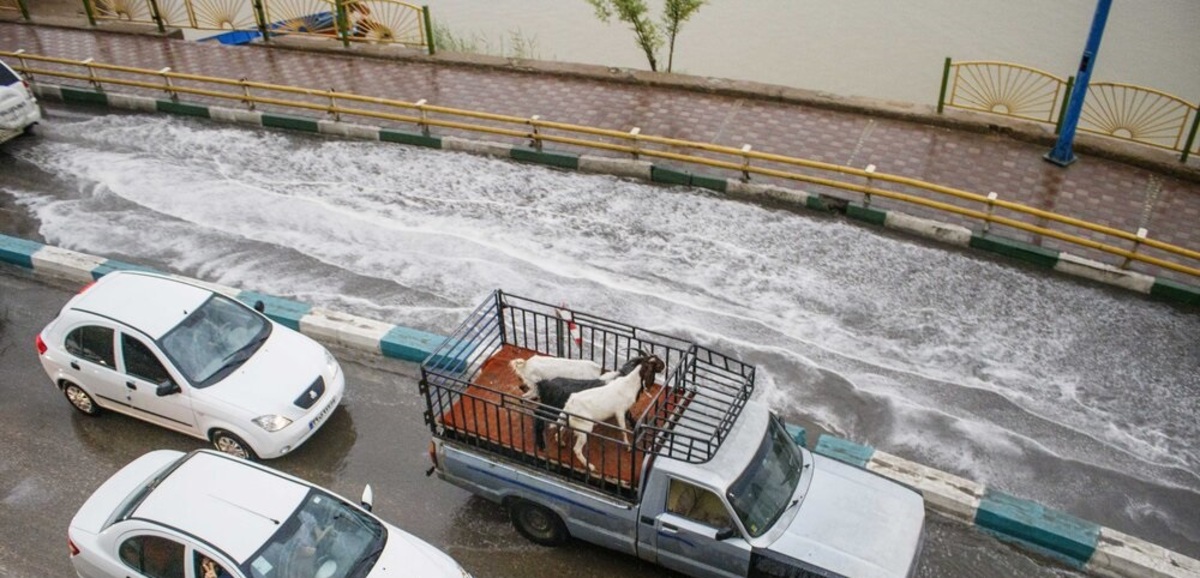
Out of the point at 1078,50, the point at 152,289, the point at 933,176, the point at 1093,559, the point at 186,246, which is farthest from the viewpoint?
the point at 1078,50

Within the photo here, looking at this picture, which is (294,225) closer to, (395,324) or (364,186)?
(364,186)

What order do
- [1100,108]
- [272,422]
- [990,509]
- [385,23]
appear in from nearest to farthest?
[990,509]
[272,422]
[1100,108]
[385,23]

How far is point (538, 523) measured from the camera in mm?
8094

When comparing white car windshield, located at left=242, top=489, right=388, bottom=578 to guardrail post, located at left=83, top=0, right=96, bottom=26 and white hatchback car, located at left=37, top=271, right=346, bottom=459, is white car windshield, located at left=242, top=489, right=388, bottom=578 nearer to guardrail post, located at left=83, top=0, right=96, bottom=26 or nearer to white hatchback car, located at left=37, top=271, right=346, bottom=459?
white hatchback car, located at left=37, top=271, right=346, bottom=459

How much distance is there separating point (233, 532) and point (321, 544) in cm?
65

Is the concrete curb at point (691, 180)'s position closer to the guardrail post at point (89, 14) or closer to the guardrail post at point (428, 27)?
the guardrail post at point (428, 27)

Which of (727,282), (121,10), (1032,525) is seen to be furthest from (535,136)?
(121,10)

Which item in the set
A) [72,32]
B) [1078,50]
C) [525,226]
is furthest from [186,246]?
[1078,50]

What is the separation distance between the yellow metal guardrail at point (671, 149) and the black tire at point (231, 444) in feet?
22.4

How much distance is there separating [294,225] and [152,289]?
4.09 metres

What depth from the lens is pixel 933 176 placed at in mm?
14102

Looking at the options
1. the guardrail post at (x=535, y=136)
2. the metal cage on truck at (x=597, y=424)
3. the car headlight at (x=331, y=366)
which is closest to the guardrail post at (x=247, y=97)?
the guardrail post at (x=535, y=136)

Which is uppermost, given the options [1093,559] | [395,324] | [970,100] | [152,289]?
[970,100]

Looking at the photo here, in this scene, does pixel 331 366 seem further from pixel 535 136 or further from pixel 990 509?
pixel 990 509
